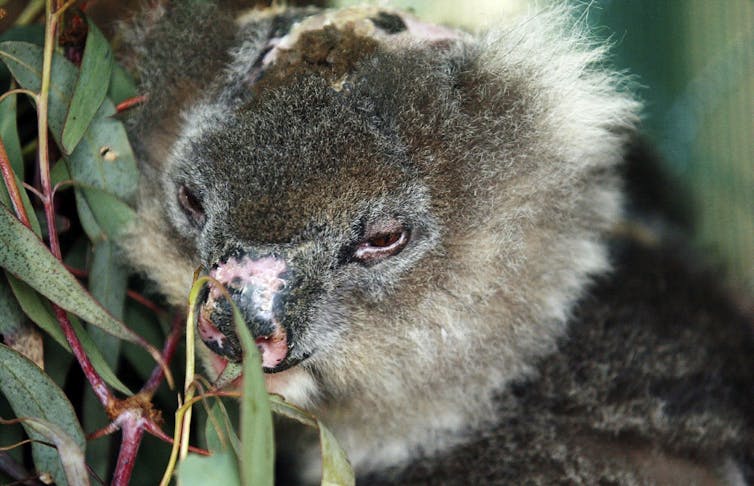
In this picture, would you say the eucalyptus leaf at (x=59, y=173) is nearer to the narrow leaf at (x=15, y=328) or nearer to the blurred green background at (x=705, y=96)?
the narrow leaf at (x=15, y=328)

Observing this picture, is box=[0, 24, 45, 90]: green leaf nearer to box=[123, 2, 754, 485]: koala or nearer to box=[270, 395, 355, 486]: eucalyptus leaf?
box=[123, 2, 754, 485]: koala

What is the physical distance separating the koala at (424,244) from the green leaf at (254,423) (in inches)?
9.2

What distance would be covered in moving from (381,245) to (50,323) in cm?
76

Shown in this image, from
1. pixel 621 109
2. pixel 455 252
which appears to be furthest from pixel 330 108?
pixel 621 109

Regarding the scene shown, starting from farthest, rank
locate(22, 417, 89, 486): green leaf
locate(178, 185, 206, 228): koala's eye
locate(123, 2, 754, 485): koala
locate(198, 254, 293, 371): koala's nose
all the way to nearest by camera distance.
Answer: locate(178, 185, 206, 228): koala's eye → locate(123, 2, 754, 485): koala → locate(198, 254, 293, 371): koala's nose → locate(22, 417, 89, 486): green leaf

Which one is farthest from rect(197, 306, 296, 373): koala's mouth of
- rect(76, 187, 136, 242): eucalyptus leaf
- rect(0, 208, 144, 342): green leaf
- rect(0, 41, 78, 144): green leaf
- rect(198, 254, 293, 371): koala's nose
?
rect(0, 41, 78, 144): green leaf

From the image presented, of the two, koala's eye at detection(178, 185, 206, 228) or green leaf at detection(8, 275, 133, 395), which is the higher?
koala's eye at detection(178, 185, 206, 228)

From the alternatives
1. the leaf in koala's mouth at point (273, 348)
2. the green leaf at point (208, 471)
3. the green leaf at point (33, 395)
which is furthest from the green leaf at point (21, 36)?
the green leaf at point (208, 471)

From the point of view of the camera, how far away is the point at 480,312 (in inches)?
84.5

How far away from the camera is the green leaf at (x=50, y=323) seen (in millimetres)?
1829

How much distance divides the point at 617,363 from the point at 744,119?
0.84 m

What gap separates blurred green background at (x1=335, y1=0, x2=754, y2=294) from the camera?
2.30 m

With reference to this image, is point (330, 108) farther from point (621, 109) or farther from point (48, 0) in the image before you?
point (621, 109)

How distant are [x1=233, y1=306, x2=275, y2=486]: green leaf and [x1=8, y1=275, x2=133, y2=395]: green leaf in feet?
1.63
